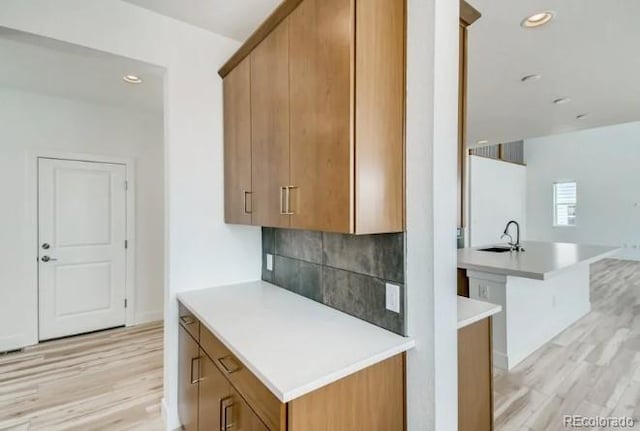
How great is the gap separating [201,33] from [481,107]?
3113mm

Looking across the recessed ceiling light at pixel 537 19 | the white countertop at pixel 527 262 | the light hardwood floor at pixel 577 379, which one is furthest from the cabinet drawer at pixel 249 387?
the recessed ceiling light at pixel 537 19

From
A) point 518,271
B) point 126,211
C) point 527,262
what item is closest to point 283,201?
point 518,271

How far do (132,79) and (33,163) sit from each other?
1.52 metres

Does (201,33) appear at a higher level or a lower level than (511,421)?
higher

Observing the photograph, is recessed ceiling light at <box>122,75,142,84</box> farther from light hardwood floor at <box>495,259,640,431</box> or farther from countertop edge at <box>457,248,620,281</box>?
light hardwood floor at <box>495,259,640,431</box>

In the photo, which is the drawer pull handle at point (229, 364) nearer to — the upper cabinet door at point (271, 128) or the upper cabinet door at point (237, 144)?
the upper cabinet door at point (271, 128)

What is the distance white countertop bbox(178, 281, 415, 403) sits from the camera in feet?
3.42

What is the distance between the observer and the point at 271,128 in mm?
1601

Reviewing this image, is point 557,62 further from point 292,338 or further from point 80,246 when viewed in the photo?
point 80,246

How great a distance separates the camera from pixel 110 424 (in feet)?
6.91

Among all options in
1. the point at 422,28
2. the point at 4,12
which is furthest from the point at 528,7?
the point at 4,12

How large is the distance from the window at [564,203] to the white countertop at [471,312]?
10410mm

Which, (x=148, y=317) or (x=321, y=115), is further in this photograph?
(x=148, y=317)

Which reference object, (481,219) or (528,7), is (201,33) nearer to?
(528,7)
